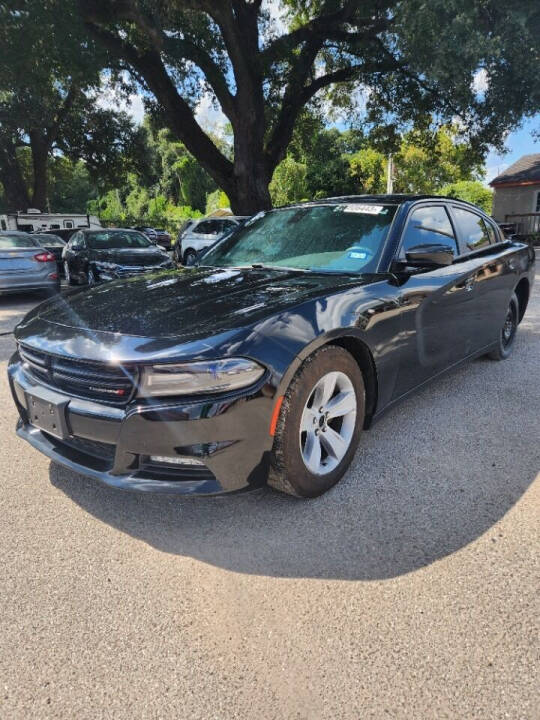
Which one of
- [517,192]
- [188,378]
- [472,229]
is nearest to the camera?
[188,378]

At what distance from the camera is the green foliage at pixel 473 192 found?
34062 millimetres

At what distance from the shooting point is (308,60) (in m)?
13.8

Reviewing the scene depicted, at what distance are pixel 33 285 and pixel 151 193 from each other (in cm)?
5061

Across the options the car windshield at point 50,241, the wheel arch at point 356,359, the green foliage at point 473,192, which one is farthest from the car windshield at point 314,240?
the green foliage at point 473,192

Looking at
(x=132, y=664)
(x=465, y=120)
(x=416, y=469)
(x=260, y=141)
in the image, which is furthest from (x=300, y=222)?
(x=465, y=120)

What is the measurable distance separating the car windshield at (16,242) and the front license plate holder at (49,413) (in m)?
7.64

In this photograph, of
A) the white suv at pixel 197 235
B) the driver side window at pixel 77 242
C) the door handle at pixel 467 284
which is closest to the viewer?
the door handle at pixel 467 284

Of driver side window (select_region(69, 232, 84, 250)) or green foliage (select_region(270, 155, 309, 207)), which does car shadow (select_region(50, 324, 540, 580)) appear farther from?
green foliage (select_region(270, 155, 309, 207))

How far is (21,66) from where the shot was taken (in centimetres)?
1184

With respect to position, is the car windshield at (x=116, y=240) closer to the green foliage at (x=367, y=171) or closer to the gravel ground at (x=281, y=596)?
the gravel ground at (x=281, y=596)

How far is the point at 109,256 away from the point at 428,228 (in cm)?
776

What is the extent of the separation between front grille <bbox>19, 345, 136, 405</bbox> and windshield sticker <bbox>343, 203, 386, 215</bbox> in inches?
79.3

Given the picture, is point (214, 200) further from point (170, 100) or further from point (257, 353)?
point (257, 353)

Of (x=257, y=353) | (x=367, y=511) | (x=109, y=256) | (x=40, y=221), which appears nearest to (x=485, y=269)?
(x=367, y=511)
